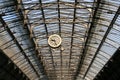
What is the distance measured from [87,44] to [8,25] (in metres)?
16.4

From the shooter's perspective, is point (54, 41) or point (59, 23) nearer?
point (54, 41)

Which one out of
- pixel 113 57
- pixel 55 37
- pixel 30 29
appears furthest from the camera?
pixel 113 57

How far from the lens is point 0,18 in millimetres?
33719

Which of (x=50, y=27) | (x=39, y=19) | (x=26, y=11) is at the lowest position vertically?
Result: (x=50, y=27)

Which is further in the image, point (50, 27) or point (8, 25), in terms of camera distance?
point (50, 27)

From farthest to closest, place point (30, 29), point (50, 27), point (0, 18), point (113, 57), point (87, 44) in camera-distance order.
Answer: point (87, 44) → point (113, 57) → point (50, 27) → point (30, 29) → point (0, 18)

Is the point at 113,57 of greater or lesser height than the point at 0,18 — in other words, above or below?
below

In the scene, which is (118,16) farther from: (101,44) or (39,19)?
(101,44)

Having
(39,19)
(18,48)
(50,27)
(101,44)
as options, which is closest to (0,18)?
(39,19)

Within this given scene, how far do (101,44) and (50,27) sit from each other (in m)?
8.88

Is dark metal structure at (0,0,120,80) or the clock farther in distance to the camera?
dark metal structure at (0,0,120,80)

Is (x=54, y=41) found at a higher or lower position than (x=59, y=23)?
higher

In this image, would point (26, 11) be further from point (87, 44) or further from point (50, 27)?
point (87, 44)

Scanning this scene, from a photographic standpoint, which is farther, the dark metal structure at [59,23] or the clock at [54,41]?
the dark metal structure at [59,23]
